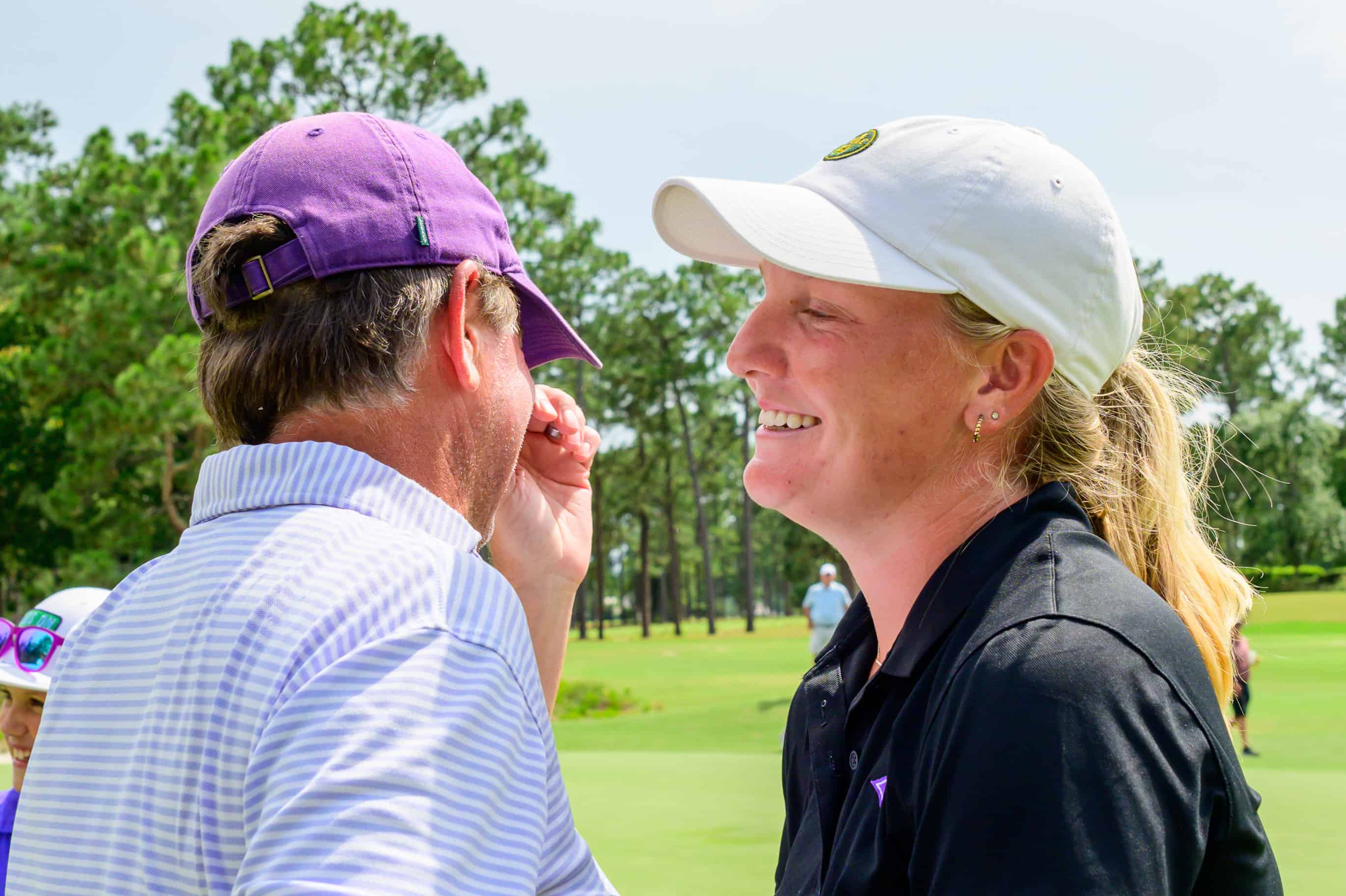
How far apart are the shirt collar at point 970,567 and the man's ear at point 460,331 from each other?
743 mm

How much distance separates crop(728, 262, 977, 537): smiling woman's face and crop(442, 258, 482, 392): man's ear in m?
0.62

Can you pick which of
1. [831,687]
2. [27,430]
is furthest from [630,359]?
[831,687]

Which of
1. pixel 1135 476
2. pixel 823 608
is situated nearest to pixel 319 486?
pixel 1135 476

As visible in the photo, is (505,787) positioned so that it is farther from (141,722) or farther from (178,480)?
(178,480)

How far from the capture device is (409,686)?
1150 millimetres

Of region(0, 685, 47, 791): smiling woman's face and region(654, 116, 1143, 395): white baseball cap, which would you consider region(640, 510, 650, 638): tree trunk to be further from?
region(654, 116, 1143, 395): white baseball cap

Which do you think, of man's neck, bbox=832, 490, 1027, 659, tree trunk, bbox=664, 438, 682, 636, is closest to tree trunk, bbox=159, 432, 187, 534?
man's neck, bbox=832, 490, 1027, 659

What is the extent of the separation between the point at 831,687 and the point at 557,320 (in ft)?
2.70

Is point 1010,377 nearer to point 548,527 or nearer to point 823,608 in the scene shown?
point 548,527

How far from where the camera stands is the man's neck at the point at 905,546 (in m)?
1.96

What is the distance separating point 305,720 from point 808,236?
109 cm

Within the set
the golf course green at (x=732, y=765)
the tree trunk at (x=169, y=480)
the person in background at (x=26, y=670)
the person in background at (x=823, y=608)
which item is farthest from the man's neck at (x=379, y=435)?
the tree trunk at (x=169, y=480)

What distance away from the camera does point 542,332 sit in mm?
2006

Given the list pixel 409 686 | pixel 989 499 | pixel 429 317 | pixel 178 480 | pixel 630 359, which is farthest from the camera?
pixel 630 359
